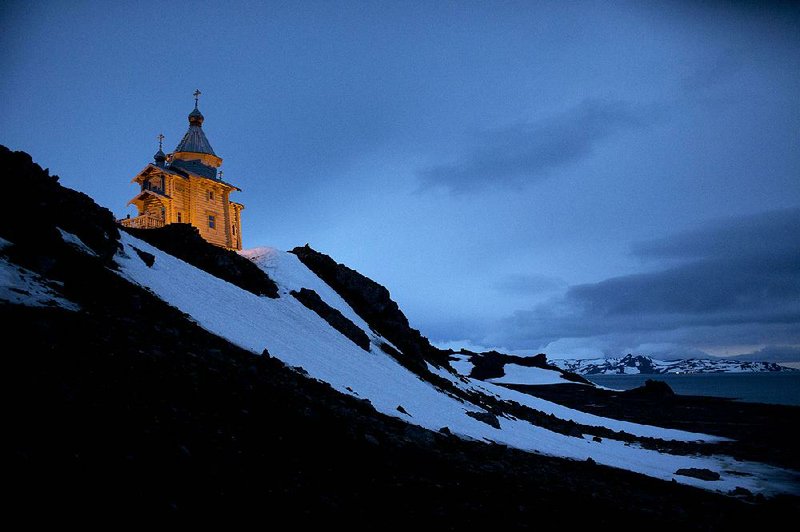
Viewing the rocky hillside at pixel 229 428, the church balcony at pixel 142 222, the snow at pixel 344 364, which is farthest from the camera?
the church balcony at pixel 142 222

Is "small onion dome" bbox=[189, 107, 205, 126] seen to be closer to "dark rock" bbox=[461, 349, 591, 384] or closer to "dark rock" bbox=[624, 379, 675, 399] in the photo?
"dark rock" bbox=[461, 349, 591, 384]

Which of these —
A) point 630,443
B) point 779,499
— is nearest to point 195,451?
point 779,499

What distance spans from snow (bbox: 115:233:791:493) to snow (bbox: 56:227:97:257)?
1.73 meters

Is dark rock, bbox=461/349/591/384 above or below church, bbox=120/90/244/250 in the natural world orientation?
below

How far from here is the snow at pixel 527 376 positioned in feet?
365

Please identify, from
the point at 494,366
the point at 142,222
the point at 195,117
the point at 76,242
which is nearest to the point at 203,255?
the point at 76,242

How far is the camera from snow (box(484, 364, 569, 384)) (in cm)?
11125

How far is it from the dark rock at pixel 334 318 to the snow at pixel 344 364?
115 centimetres

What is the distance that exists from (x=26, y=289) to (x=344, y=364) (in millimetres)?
15963

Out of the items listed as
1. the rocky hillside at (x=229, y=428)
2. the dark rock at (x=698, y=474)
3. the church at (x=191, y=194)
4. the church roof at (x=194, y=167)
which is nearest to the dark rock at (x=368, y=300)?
the church at (x=191, y=194)

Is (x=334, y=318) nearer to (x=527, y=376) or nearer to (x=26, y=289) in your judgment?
(x=26, y=289)

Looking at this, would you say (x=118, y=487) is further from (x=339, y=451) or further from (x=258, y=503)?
(x=339, y=451)

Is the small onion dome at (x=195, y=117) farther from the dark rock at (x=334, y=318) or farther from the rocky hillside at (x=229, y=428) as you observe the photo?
the rocky hillside at (x=229, y=428)

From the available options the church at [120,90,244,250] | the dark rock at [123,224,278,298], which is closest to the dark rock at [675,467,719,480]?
the dark rock at [123,224,278,298]
